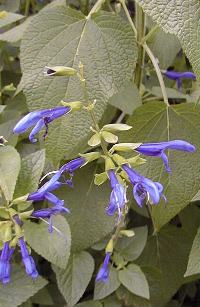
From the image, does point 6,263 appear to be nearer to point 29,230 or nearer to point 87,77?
point 29,230

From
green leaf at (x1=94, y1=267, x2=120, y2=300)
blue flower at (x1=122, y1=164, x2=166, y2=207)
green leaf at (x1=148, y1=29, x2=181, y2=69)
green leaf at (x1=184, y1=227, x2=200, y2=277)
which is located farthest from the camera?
green leaf at (x1=148, y1=29, x2=181, y2=69)

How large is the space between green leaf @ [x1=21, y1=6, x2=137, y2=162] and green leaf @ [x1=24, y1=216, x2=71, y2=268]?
0.44 ft

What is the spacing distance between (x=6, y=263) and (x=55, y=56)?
28cm

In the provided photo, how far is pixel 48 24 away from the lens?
83 cm

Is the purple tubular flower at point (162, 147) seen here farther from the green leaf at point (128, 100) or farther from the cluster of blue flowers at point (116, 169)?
the green leaf at point (128, 100)

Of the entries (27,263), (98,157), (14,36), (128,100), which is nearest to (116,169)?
(98,157)

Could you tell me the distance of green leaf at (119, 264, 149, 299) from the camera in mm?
906

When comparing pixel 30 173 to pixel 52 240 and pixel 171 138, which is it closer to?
pixel 52 240

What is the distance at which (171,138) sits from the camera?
2.78ft

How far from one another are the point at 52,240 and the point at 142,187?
263 mm

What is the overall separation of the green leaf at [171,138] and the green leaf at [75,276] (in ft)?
0.51

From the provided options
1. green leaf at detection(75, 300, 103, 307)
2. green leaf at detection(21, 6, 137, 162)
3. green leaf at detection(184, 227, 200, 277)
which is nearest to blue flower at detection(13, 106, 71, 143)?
green leaf at detection(21, 6, 137, 162)

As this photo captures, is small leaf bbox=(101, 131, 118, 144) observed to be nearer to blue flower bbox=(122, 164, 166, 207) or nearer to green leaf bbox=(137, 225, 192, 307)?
blue flower bbox=(122, 164, 166, 207)

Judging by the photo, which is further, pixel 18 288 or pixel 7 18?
pixel 7 18
